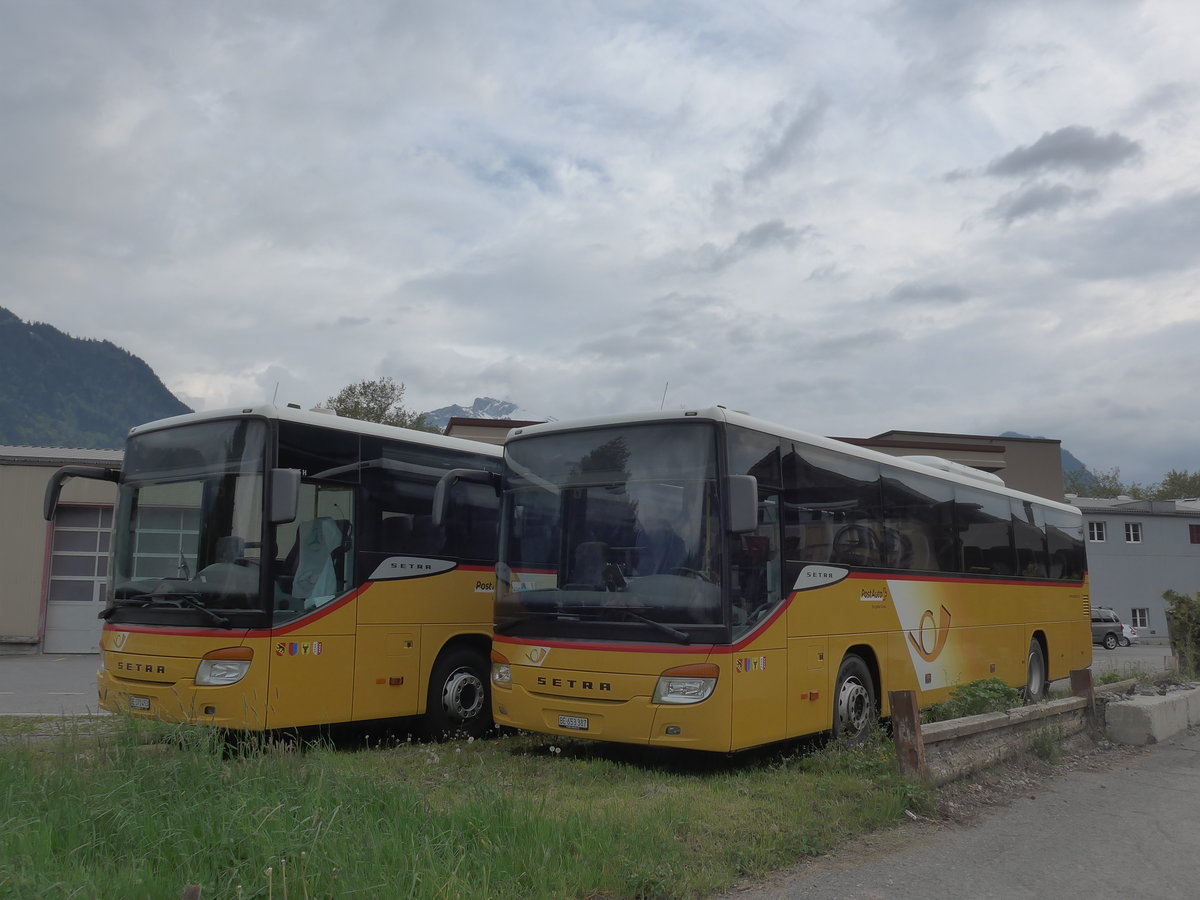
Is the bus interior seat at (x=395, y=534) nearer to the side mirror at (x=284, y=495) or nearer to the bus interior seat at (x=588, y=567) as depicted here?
the side mirror at (x=284, y=495)

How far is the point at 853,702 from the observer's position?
33.0 ft

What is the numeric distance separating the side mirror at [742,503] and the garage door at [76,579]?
19.6 metres

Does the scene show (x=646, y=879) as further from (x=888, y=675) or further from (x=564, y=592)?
(x=888, y=675)

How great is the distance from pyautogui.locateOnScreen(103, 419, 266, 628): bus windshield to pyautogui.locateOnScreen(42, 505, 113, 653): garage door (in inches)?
618

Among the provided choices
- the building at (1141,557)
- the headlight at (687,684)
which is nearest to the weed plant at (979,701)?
the headlight at (687,684)

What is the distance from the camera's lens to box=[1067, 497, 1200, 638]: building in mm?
60094

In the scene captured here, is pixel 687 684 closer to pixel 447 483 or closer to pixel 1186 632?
pixel 447 483

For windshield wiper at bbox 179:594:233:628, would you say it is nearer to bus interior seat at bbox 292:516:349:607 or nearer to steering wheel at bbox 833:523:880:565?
bus interior seat at bbox 292:516:349:607

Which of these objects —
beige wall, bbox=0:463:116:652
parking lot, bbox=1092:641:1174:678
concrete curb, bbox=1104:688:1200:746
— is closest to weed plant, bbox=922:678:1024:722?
concrete curb, bbox=1104:688:1200:746

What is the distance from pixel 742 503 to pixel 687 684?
1.49 meters

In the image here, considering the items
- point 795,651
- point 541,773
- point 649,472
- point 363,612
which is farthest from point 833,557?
point 363,612

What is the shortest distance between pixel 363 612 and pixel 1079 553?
1307cm

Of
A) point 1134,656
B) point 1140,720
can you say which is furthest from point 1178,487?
point 1140,720

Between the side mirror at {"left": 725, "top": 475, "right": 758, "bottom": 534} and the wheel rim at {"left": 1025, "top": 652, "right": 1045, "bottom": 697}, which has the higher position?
the side mirror at {"left": 725, "top": 475, "right": 758, "bottom": 534}
